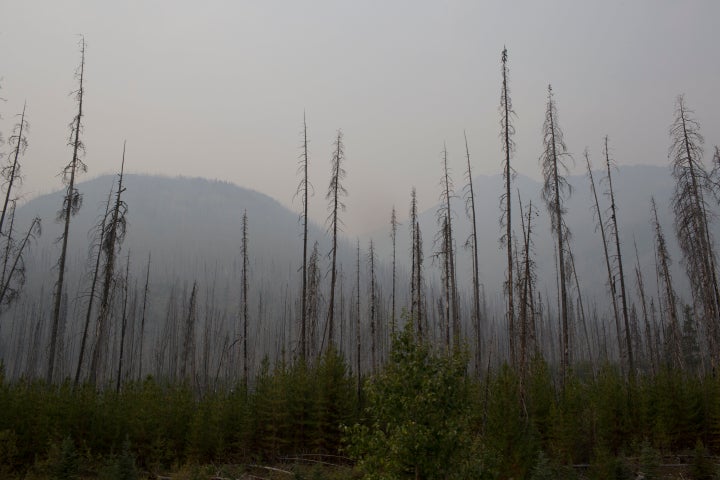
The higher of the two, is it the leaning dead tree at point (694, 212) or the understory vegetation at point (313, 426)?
the leaning dead tree at point (694, 212)

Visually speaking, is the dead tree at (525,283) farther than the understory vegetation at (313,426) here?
Yes

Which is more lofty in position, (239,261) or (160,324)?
(239,261)

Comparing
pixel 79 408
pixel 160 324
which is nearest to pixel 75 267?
pixel 160 324

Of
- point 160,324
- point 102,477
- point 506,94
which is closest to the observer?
point 102,477

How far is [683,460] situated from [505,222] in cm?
1063

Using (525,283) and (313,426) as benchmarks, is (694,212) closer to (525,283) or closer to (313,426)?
(525,283)

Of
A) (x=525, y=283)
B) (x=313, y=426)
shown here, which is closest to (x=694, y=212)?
(x=525, y=283)

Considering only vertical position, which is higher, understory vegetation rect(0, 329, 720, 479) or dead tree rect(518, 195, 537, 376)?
dead tree rect(518, 195, 537, 376)

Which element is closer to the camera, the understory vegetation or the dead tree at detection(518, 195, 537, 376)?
the understory vegetation

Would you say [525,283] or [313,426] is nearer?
[525,283]

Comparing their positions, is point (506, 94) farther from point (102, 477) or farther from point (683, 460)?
point (102, 477)

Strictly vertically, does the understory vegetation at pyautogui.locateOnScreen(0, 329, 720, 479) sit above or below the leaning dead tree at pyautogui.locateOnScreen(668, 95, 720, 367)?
below

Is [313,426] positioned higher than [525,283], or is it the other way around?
[525,283]

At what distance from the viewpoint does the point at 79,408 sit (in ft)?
57.3
